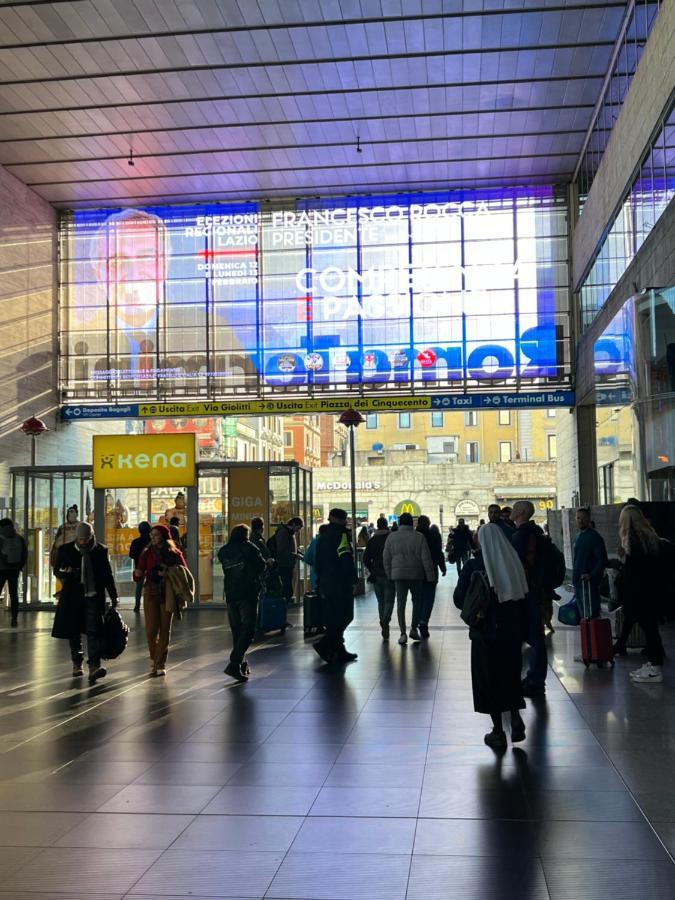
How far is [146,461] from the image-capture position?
2003 cm

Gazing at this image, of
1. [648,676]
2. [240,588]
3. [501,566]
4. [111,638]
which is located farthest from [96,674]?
[648,676]

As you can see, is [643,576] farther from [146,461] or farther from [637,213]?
[637,213]

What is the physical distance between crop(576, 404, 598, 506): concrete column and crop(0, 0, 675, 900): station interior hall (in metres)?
0.11

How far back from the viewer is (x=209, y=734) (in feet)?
25.6

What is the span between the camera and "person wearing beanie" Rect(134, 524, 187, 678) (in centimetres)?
1068

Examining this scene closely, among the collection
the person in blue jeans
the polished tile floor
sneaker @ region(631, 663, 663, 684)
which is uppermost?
the person in blue jeans

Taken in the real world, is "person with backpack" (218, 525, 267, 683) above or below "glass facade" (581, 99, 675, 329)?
below

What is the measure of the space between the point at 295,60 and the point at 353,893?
72.7ft

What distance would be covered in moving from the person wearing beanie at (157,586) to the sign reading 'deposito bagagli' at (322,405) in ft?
68.4

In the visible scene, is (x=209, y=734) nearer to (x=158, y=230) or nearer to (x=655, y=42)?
(x=655, y=42)

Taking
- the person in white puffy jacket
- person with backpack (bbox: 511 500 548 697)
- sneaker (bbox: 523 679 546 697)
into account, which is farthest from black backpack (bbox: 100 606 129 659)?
person with backpack (bbox: 511 500 548 697)

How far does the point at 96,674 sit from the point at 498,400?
22.4 m

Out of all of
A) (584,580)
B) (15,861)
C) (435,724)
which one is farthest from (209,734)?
(584,580)

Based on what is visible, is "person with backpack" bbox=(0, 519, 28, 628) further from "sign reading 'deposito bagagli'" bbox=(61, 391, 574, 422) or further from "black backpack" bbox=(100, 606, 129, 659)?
"sign reading 'deposito bagagli'" bbox=(61, 391, 574, 422)
